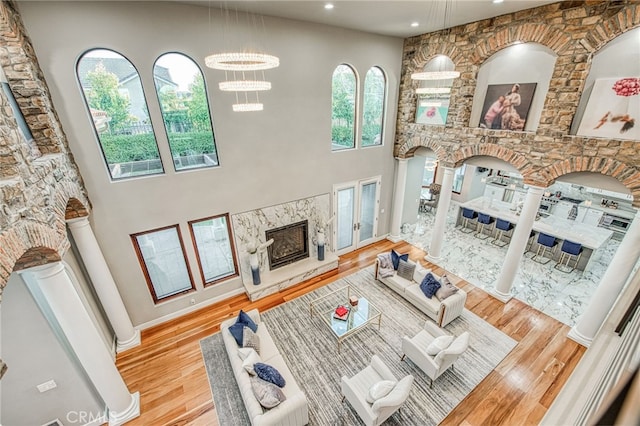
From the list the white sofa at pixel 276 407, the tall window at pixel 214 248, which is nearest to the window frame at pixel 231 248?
the tall window at pixel 214 248

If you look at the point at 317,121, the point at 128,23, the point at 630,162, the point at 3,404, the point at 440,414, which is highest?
the point at 128,23

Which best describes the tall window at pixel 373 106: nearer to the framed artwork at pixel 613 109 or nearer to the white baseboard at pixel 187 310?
the framed artwork at pixel 613 109

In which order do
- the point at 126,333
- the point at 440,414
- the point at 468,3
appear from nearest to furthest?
the point at 440,414 < the point at 468,3 < the point at 126,333

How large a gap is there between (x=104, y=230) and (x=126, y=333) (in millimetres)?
2099

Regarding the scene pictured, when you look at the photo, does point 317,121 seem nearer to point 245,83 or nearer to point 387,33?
point 387,33

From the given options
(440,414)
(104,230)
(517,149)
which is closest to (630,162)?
(517,149)

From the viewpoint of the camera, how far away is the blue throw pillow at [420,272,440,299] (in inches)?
231

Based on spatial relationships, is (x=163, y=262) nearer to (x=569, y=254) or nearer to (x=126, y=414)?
(x=126, y=414)

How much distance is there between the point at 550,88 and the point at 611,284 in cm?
370

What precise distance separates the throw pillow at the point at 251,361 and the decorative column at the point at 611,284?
19.8 feet

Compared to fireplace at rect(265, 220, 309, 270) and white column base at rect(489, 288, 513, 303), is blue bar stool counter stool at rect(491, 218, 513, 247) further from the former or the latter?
fireplace at rect(265, 220, 309, 270)

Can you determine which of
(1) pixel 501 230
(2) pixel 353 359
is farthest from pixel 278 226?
(1) pixel 501 230

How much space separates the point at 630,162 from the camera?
442cm

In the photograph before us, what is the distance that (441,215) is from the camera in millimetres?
7449
